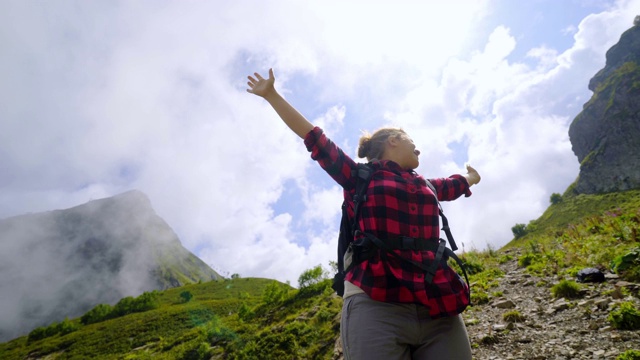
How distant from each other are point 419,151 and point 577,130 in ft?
585

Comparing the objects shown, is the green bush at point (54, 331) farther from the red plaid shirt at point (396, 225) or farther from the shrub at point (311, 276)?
the red plaid shirt at point (396, 225)

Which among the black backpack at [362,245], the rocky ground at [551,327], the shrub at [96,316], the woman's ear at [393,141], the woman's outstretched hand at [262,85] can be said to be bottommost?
the rocky ground at [551,327]

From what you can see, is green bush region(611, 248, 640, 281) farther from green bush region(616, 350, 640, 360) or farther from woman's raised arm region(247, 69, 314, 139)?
woman's raised arm region(247, 69, 314, 139)

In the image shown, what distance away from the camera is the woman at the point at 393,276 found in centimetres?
214

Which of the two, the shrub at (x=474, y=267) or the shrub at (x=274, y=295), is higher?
the shrub at (x=274, y=295)

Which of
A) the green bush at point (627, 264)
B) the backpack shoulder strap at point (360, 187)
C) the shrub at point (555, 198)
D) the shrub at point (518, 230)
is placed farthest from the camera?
the shrub at point (555, 198)

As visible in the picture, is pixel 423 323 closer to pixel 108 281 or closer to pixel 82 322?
pixel 82 322

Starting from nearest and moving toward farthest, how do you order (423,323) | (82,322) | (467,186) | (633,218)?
1. (423,323)
2. (467,186)
3. (633,218)
4. (82,322)

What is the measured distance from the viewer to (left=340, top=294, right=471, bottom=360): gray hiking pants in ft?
6.76

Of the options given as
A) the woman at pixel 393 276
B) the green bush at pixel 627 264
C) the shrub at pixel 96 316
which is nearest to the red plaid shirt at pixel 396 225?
the woman at pixel 393 276

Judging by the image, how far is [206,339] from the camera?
16.9 metres

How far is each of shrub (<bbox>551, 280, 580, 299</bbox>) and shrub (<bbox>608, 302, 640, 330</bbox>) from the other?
1781 mm

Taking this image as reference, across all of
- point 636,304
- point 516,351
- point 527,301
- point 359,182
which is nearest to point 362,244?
point 359,182

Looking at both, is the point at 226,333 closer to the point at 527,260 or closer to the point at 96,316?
the point at 527,260
